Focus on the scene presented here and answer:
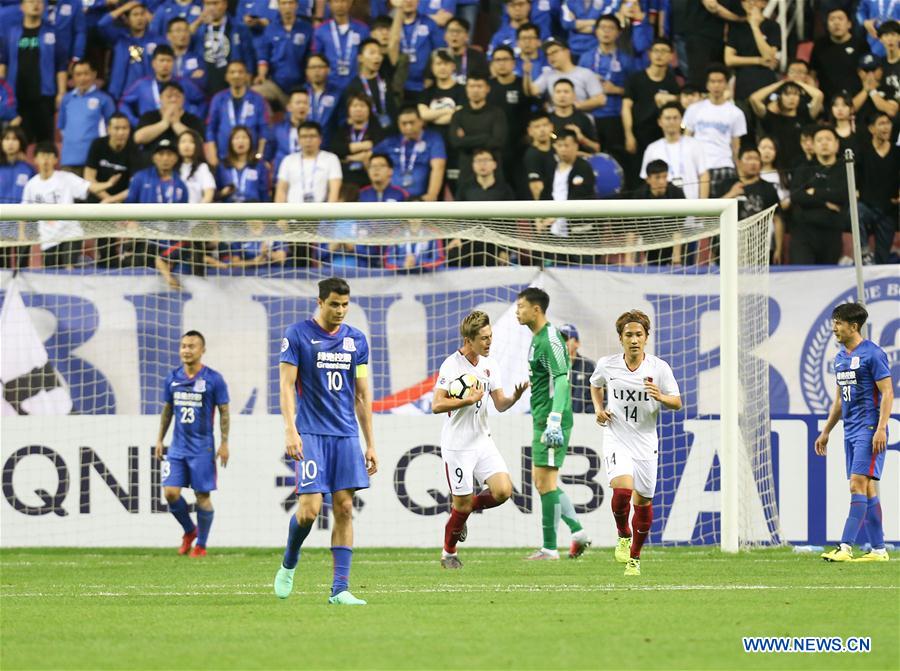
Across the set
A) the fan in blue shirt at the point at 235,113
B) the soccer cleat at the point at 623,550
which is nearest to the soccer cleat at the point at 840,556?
the soccer cleat at the point at 623,550

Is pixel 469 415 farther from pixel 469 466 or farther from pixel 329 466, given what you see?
pixel 329 466

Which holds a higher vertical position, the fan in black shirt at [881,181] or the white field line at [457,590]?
the fan in black shirt at [881,181]

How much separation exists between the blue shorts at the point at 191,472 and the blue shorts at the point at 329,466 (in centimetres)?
526

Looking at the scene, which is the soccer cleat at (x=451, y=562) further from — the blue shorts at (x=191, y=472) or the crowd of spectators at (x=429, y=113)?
the crowd of spectators at (x=429, y=113)

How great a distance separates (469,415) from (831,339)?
4.71 metres

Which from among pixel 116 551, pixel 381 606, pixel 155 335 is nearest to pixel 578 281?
pixel 155 335

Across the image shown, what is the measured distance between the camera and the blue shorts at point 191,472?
14438 millimetres

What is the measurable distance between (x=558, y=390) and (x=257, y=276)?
4634 millimetres

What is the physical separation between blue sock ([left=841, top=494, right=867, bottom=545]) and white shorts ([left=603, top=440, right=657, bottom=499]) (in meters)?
1.99

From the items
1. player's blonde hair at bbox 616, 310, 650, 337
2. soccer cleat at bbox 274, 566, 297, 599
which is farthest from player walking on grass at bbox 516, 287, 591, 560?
soccer cleat at bbox 274, 566, 297, 599

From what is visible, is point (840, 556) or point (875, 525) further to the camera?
point (875, 525)

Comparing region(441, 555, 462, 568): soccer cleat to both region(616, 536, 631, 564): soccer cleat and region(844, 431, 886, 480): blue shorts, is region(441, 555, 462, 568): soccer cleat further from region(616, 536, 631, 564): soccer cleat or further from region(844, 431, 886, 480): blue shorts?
region(844, 431, 886, 480): blue shorts

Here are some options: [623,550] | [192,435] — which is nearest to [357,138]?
[192,435]

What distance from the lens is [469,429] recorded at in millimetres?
12555
